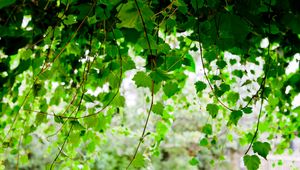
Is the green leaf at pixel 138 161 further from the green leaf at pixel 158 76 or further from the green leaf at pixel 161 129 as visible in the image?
the green leaf at pixel 161 129

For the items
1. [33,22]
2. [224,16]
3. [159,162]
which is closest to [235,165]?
[159,162]

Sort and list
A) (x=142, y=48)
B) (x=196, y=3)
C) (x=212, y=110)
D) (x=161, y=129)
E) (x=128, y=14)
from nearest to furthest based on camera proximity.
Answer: (x=128, y=14), (x=196, y=3), (x=142, y=48), (x=212, y=110), (x=161, y=129)

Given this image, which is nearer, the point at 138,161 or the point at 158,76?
the point at 158,76

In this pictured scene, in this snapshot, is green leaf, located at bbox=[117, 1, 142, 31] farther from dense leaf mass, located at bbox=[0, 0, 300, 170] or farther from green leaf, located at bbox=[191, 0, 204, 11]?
green leaf, located at bbox=[191, 0, 204, 11]

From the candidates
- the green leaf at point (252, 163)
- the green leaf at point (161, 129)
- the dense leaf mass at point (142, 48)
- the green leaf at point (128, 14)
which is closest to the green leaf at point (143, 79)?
the dense leaf mass at point (142, 48)

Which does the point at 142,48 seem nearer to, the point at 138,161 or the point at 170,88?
the point at 170,88

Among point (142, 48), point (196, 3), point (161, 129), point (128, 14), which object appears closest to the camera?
point (128, 14)

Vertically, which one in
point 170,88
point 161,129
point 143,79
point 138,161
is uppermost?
point 161,129

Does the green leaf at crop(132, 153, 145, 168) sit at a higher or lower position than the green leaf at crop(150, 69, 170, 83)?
lower

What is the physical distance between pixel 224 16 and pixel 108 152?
17.6ft

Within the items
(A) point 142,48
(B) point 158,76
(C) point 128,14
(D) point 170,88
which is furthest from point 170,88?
(C) point 128,14

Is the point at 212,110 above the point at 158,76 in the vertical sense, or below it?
above

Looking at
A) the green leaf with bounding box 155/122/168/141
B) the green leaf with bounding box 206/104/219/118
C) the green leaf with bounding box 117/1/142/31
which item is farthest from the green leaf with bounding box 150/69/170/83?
the green leaf with bounding box 155/122/168/141

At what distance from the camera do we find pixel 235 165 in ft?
21.4
